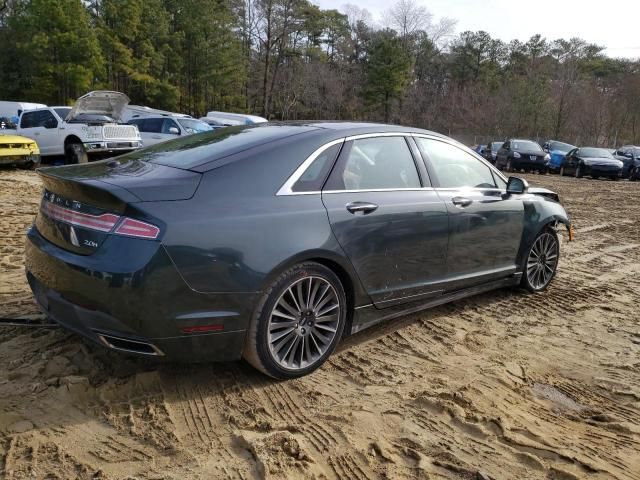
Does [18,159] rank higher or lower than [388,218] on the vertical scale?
lower

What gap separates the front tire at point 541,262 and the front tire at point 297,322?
2509mm

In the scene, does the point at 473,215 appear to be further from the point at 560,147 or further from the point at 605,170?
the point at 560,147

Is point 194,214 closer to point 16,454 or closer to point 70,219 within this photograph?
point 70,219

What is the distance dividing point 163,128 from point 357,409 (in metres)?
15.5

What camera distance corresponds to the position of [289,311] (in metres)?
3.20

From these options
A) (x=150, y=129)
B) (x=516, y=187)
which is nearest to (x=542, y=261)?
(x=516, y=187)

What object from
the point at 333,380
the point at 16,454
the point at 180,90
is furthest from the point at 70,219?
the point at 180,90

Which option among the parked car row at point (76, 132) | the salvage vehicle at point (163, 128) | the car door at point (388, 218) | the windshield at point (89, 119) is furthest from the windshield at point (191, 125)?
the car door at point (388, 218)

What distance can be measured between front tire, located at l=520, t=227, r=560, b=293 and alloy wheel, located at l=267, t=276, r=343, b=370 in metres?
2.55

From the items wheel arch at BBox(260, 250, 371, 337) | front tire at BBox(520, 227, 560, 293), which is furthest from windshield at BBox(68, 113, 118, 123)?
wheel arch at BBox(260, 250, 371, 337)

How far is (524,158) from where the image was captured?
2331cm

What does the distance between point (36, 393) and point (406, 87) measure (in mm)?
57692

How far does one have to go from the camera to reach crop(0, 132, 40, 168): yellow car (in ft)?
43.1

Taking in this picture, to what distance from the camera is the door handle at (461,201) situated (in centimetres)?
419
